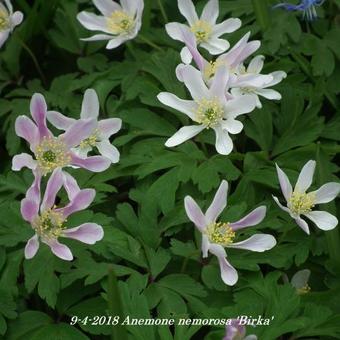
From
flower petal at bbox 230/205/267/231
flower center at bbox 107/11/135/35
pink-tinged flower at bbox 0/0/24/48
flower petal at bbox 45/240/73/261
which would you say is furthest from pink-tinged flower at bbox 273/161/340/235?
pink-tinged flower at bbox 0/0/24/48

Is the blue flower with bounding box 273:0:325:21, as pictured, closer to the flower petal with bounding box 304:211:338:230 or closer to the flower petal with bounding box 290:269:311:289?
the flower petal with bounding box 304:211:338:230

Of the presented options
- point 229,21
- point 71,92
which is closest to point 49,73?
point 71,92

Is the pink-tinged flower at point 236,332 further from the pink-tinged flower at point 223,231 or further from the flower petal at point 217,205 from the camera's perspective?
the flower petal at point 217,205

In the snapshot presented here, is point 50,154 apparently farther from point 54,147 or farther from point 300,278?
point 300,278

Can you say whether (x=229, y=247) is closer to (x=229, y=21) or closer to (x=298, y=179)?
(x=298, y=179)

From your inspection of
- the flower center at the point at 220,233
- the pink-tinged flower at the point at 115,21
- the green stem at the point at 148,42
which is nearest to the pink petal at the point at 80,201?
the flower center at the point at 220,233
